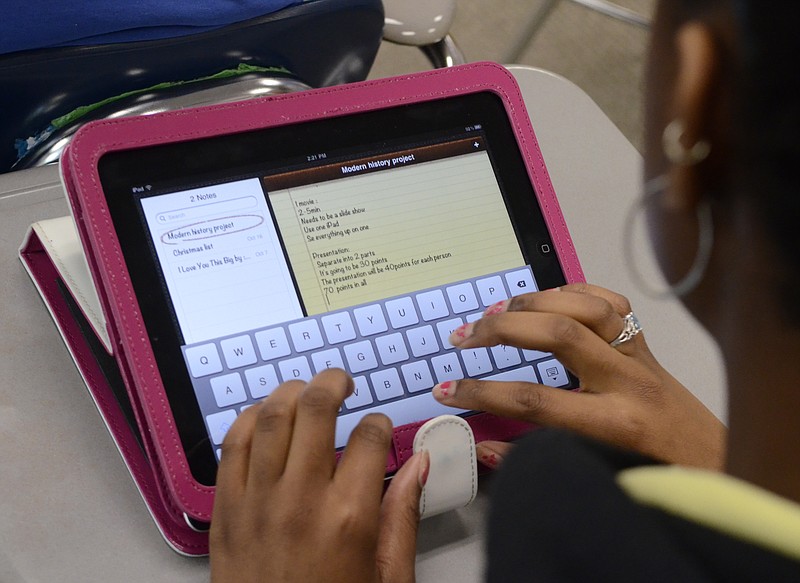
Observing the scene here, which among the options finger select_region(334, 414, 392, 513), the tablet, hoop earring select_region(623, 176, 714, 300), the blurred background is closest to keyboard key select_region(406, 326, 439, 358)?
the tablet

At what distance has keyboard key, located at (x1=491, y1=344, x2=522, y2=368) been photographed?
28.4 inches

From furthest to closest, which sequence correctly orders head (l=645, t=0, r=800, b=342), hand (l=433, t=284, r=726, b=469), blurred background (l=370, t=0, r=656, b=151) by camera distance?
blurred background (l=370, t=0, r=656, b=151) → hand (l=433, t=284, r=726, b=469) → head (l=645, t=0, r=800, b=342)

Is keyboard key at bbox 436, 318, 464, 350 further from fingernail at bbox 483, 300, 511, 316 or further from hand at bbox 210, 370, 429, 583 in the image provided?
hand at bbox 210, 370, 429, 583

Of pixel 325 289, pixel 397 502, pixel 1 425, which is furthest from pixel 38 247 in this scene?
pixel 397 502

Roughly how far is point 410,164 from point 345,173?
0.06 m

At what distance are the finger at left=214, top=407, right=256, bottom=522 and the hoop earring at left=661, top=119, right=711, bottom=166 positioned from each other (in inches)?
13.1

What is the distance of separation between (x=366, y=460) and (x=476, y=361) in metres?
0.15

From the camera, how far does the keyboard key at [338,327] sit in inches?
26.9

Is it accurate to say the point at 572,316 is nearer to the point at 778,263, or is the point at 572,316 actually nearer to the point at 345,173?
the point at 345,173

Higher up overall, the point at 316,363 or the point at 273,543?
the point at 316,363

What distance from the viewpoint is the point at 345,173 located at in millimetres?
723

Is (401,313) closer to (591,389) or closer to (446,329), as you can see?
(446,329)

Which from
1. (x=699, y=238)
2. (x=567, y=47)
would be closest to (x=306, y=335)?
(x=699, y=238)

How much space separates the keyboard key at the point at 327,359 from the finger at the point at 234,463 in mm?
88
